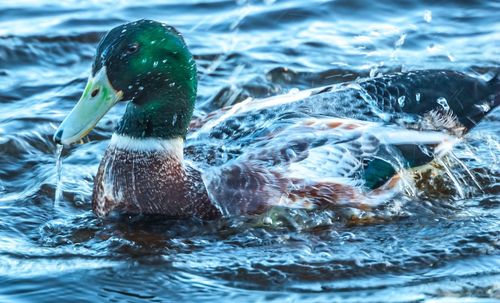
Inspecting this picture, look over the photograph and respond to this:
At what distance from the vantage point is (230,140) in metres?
6.99

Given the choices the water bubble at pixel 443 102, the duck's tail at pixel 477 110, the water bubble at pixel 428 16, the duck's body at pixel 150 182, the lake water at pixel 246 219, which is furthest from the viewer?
the water bubble at pixel 428 16

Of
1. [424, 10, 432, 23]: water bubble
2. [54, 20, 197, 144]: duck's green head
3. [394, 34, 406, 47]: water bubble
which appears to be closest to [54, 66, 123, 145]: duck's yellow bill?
[54, 20, 197, 144]: duck's green head

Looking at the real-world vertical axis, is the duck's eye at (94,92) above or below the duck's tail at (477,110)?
above

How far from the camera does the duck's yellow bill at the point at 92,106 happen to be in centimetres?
643

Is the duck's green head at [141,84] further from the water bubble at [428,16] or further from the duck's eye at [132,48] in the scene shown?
the water bubble at [428,16]

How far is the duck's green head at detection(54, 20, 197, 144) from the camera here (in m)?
6.46

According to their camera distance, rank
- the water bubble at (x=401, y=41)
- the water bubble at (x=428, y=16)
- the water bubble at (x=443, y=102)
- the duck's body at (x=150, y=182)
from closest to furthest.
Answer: the duck's body at (x=150, y=182), the water bubble at (x=443, y=102), the water bubble at (x=401, y=41), the water bubble at (x=428, y=16)

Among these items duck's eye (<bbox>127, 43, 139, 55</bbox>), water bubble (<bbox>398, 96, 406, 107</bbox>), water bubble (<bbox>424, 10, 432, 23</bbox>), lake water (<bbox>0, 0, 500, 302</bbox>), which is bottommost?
lake water (<bbox>0, 0, 500, 302</bbox>)

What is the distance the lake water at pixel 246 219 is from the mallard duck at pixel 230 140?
15 centimetres

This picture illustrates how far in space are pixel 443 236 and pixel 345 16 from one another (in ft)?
14.6

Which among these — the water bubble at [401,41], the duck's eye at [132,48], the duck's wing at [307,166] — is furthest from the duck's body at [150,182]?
the water bubble at [401,41]

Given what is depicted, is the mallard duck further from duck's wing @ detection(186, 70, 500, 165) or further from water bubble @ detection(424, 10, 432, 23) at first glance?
water bubble @ detection(424, 10, 432, 23)

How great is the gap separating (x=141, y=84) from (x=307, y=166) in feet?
3.47

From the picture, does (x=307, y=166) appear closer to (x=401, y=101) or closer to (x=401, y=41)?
(x=401, y=101)
